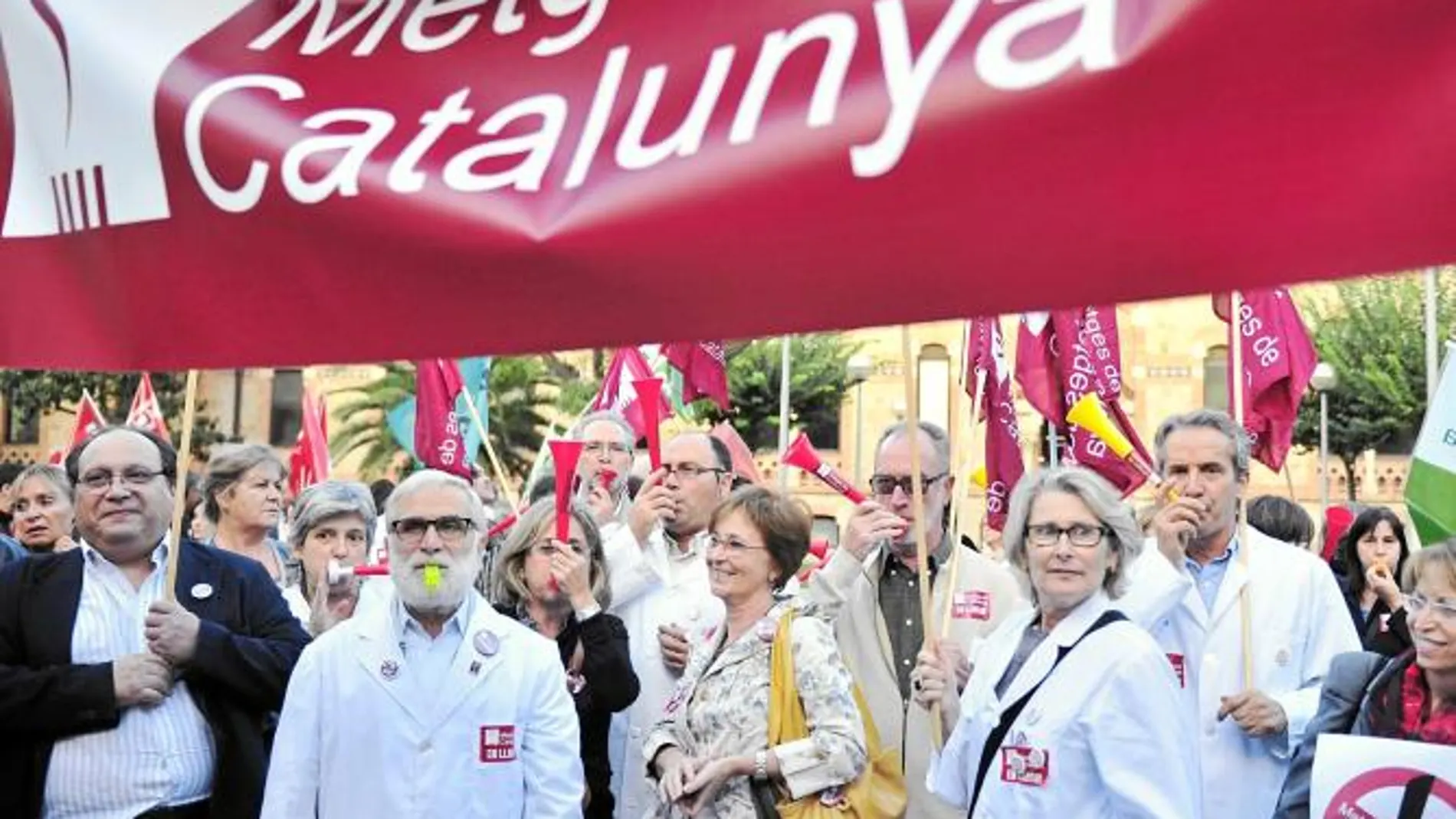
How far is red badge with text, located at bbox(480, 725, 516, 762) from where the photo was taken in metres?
5.51

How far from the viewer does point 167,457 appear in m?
5.88

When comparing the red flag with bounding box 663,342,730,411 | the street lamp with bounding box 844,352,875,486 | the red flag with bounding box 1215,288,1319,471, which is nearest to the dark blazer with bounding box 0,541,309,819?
the red flag with bounding box 1215,288,1319,471

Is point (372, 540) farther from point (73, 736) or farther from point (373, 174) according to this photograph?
point (373, 174)

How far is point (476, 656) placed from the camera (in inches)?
221

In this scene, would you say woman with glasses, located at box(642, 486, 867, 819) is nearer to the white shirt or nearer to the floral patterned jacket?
the floral patterned jacket

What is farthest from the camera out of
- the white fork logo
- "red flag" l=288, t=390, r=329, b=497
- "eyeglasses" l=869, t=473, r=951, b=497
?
"red flag" l=288, t=390, r=329, b=497

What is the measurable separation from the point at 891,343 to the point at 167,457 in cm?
4418

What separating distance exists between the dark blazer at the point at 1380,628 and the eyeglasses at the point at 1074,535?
231cm

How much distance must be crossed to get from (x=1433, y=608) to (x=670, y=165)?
3003 mm

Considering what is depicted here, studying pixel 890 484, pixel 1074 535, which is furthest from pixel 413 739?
pixel 890 484

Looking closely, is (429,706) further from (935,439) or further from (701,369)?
(701,369)

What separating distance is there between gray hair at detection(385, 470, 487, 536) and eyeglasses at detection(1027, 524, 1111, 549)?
62.7 inches

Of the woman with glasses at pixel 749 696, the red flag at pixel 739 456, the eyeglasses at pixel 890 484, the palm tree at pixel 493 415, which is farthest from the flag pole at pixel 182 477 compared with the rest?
the palm tree at pixel 493 415

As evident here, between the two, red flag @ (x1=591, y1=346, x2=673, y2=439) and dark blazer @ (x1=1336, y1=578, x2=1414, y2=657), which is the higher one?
red flag @ (x1=591, y1=346, x2=673, y2=439)
